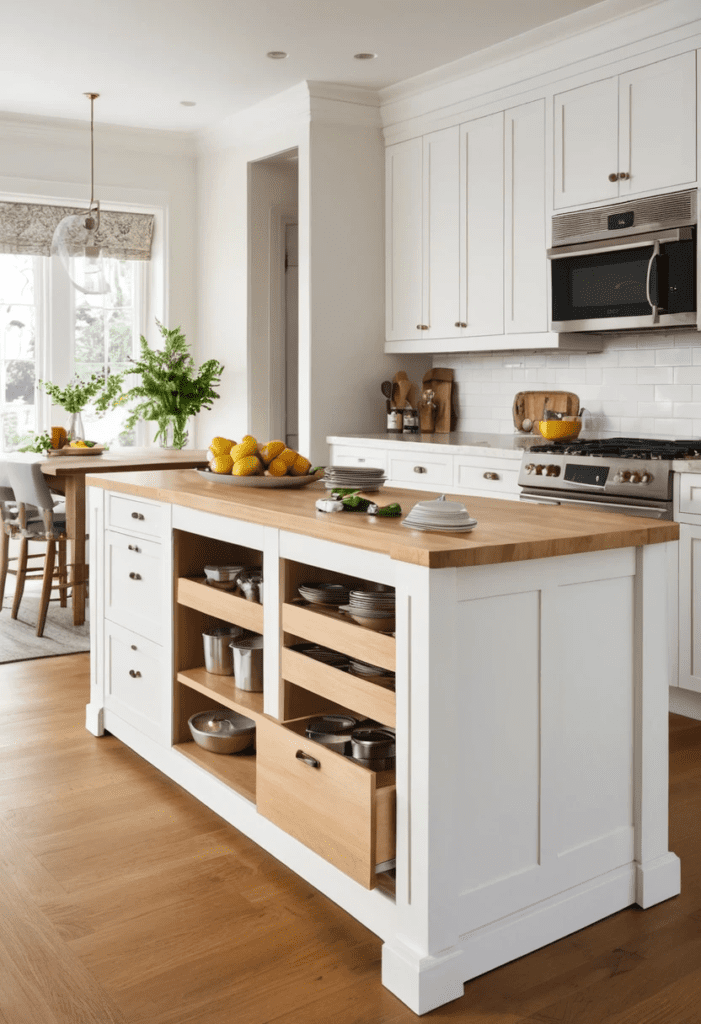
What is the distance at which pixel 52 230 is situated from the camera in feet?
20.9

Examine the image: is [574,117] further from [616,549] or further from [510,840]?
[510,840]

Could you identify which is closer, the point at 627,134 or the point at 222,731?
the point at 222,731

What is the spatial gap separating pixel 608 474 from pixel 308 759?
2.10 metres

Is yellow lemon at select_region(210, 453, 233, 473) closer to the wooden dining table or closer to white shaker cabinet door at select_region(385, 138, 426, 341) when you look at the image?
the wooden dining table

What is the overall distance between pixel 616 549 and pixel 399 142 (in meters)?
4.01

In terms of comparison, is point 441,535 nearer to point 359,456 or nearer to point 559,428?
point 559,428

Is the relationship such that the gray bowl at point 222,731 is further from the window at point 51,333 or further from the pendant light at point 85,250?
the window at point 51,333

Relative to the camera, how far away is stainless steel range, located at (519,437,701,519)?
3.68 meters

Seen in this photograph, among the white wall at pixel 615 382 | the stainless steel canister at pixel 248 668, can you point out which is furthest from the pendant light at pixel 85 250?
the stainless steel canister at pixel 248 668

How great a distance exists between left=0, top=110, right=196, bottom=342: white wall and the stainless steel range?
139 inches

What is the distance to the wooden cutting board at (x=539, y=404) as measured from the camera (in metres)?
4.88

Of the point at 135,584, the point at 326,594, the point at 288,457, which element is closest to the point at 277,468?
the point at 288,457

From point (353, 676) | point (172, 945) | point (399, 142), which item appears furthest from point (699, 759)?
point (399, 142)

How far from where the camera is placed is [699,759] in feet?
10.6
